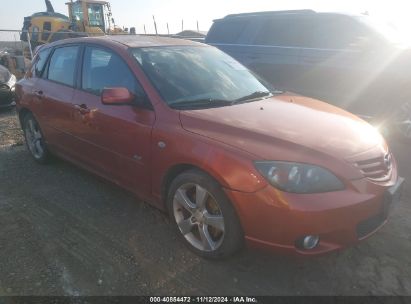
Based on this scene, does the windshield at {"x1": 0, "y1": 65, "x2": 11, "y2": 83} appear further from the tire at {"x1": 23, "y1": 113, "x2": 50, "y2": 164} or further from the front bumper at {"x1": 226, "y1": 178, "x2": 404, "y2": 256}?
the front bumper at {"x1": 226, "y1": 178, "x2": 404, "y2": 256}

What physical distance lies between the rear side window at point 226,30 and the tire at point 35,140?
3750 millimetres

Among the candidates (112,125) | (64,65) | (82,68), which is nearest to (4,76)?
(64,65)

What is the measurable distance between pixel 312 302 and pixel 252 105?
168cm

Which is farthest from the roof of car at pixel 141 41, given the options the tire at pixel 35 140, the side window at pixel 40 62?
the tire at pixel 35 140

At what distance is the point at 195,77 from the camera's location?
370 centimetres

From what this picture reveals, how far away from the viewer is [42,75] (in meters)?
5.05

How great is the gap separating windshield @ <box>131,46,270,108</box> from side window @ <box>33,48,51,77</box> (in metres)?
1.90

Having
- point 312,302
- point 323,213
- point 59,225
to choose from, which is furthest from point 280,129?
point 59,225

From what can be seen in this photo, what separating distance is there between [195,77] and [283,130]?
3.68 ft

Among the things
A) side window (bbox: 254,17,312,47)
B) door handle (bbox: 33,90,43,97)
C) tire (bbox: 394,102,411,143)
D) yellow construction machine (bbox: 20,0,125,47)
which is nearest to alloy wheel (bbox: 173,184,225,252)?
door handle (bbox: 33,90,43,97)

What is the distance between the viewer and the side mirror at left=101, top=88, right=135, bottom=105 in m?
3.32

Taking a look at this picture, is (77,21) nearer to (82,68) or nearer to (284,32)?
(284,32)

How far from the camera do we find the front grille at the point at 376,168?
2.81 meters

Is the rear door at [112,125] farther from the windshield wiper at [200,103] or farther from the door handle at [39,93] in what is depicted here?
the door handle at [39,93]
